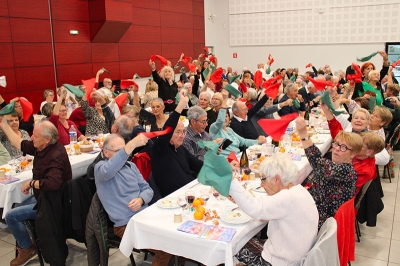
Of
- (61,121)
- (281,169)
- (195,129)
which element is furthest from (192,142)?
(61,121)

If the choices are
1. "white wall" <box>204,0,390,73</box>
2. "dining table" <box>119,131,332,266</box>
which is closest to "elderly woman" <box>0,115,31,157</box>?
"dining table" <box>119,131,332,266</box>

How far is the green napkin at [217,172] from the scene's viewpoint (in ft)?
7.63

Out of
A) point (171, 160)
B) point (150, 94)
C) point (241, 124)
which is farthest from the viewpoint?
point (150, 94)

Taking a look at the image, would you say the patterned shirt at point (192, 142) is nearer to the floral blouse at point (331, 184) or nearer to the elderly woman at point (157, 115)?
the elderly woman at point (157, 115)

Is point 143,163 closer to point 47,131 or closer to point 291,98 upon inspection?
point 47,131

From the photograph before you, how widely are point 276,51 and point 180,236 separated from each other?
13.9 m

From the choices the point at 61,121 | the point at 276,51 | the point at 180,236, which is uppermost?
the point at 276,51

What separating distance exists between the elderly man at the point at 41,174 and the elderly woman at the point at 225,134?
186 centimetres

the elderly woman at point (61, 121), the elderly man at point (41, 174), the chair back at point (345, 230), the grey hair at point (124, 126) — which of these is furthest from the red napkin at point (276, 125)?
the elderly woman at point (61, 121)

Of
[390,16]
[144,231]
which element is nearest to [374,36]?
[390,16]

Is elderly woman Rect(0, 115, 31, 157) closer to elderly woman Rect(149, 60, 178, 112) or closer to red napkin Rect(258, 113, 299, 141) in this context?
red napkin Rect(258, 113, 299, 141)

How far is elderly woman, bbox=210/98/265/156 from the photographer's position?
4.43m

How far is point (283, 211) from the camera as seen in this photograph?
2.23 meters

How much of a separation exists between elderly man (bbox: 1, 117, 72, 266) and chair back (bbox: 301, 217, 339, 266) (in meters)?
2.15
